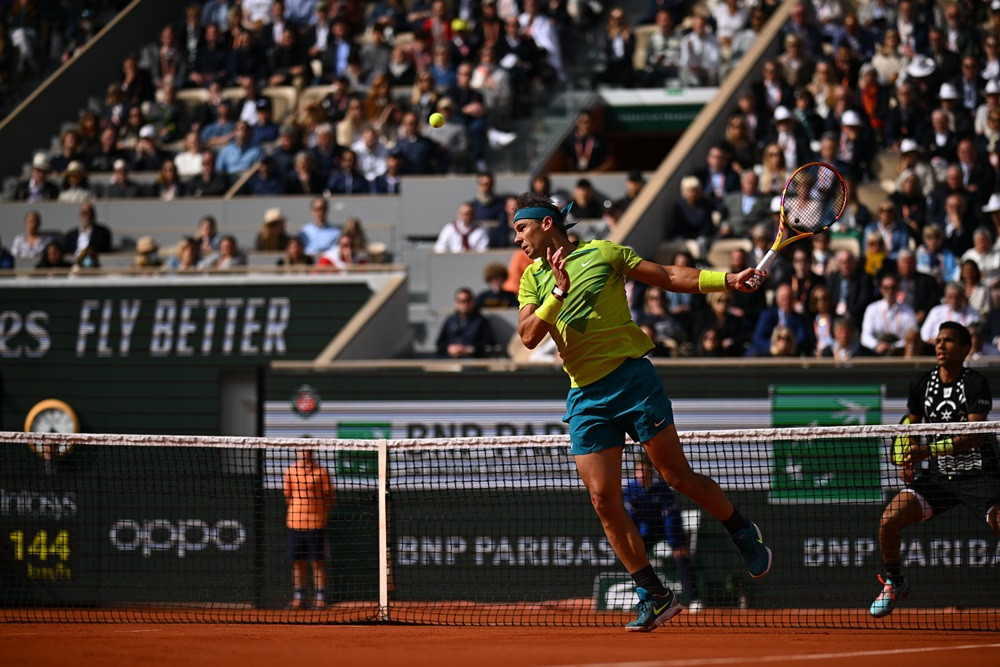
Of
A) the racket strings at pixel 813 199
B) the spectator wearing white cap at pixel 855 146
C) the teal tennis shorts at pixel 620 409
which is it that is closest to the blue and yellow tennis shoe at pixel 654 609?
the teal tennis shorts at pixel 620 409

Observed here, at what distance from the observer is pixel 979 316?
46.7 ft

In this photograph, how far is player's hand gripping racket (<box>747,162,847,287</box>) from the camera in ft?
29.2

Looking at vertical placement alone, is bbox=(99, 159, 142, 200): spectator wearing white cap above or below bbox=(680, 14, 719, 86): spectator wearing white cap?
below

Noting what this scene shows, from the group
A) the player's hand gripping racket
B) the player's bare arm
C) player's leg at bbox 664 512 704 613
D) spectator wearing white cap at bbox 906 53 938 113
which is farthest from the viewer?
spectator wearing white cap at bbox 906 53 938 113

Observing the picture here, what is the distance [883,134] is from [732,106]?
6.48 feet

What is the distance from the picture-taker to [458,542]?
12.8 m

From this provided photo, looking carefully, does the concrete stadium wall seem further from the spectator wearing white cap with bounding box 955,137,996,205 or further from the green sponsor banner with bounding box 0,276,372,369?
the spectator wearing white cap with bounding box 955,137,996,205

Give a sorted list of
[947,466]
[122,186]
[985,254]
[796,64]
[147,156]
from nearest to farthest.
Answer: [947,466]
[985,254]
[796,64]
[122,186]
[147,156]

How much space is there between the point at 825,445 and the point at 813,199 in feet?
12.2

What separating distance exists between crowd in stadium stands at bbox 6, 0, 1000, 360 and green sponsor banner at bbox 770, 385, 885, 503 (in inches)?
29.0

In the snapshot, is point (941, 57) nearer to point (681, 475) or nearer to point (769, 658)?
point (681, 475)

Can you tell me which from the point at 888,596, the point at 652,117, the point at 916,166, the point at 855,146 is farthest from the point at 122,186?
the point at 888,596

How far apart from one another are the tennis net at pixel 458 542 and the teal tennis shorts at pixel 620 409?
2591mm

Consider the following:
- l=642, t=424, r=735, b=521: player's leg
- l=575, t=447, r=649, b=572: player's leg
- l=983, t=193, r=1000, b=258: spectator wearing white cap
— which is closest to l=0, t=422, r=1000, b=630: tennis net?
l=575, t=447, r=649, b=572: player's leg
